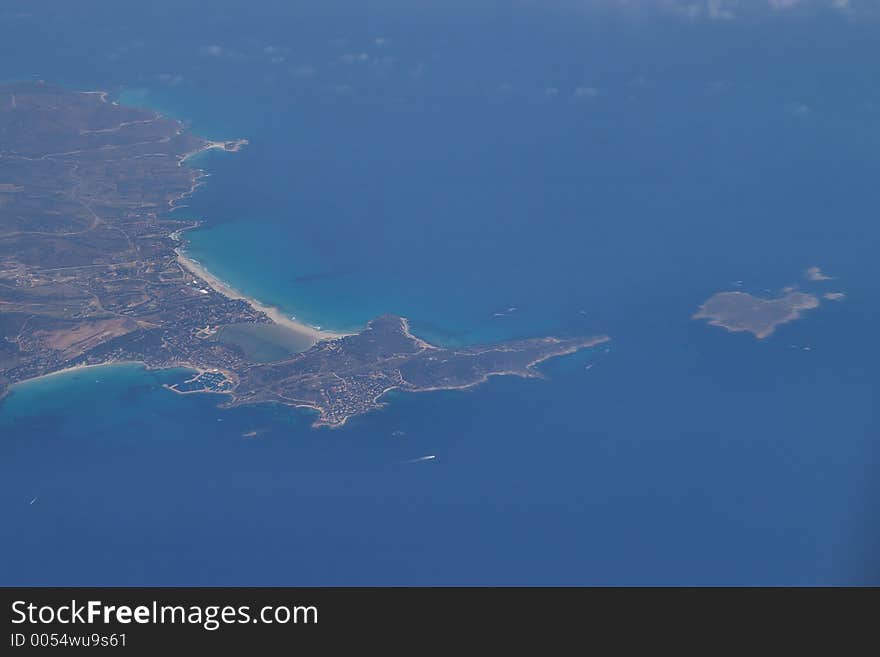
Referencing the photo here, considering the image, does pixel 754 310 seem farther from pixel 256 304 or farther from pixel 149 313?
pixel 149 313

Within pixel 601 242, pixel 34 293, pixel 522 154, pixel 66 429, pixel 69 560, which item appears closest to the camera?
pixel 69 560

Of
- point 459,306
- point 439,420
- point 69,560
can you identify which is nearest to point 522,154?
point 459,306

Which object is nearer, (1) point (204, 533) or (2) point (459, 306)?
(1) point (204, 533)

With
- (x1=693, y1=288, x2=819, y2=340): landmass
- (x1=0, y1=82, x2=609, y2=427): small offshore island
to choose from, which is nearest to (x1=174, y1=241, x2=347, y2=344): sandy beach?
(x1=0, y1=82, x2=609, y2=427): small offshore island

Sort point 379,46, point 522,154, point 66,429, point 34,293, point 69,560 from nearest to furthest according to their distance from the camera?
point 69,560, point 66,429, point 34,293, point 522,154, point 379,46

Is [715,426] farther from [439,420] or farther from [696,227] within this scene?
[696,227]

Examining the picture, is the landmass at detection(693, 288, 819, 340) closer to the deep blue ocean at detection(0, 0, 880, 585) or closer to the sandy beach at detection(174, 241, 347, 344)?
the deep blue ocean at detection(0, 0, 880, 585)

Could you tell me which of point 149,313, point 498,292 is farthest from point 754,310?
point 149,313
